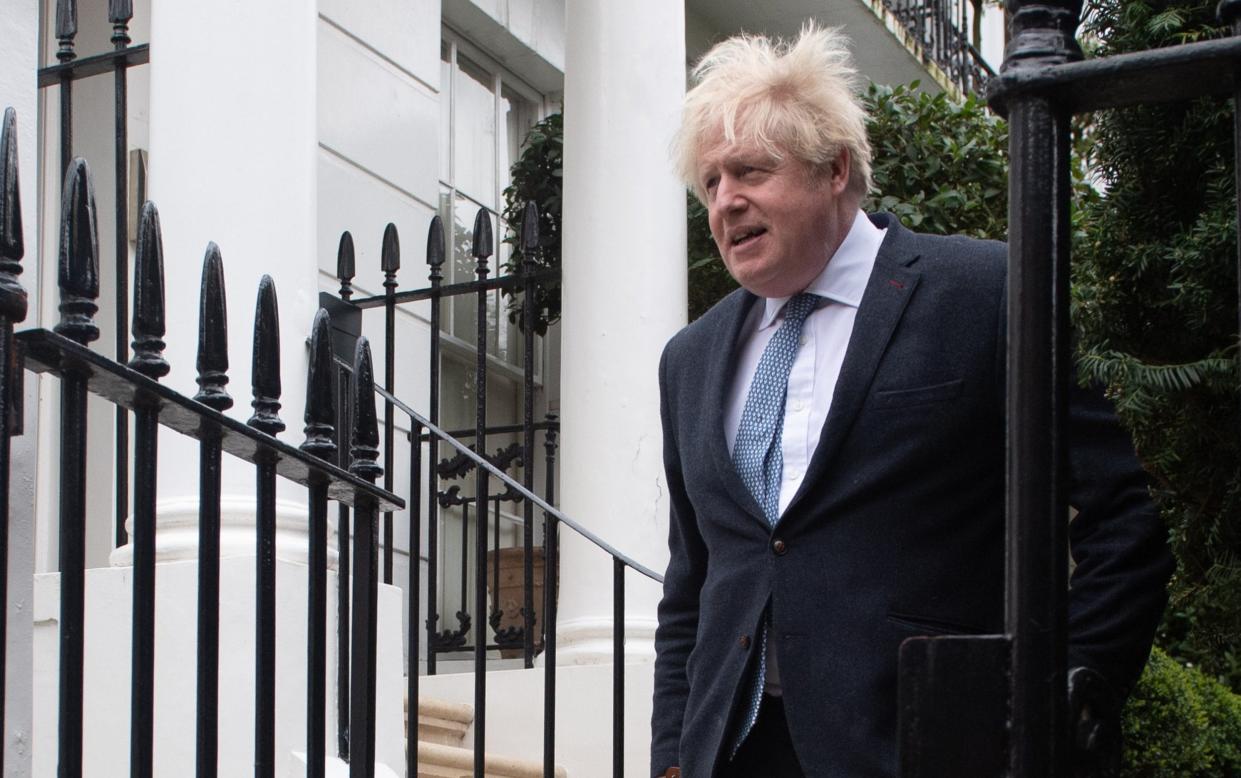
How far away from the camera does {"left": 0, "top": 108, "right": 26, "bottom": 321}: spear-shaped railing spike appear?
2.06 m

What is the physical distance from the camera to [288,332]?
443cm

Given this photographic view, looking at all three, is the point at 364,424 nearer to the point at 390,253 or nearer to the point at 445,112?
the point at 390,253

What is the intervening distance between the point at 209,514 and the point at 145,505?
93 mm

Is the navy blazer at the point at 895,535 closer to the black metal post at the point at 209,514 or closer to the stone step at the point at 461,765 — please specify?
the black metal post at the point at 209,514

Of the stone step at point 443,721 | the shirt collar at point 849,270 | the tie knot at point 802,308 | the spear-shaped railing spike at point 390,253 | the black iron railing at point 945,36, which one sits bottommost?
the stone step at point 443,721

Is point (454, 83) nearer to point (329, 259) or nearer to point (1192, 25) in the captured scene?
point (329, 259)

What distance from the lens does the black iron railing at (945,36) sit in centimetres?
1147

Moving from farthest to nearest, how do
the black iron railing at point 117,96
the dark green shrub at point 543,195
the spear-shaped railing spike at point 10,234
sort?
1. the dark green shrub at point 543,195
2. the black iron railing at point 117,96
3. the spear-shaped railing spike at point 10,234

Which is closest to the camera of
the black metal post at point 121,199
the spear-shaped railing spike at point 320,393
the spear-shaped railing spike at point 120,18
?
the spear-shaped railing spike at point 320,393

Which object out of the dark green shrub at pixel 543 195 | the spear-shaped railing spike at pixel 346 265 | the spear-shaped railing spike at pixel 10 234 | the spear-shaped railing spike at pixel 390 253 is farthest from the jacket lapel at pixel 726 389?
the dark green shrub at pixel 543 195

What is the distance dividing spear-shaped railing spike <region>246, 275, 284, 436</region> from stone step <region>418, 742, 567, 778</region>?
3295mm

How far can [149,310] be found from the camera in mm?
2293

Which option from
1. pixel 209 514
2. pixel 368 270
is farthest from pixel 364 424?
pixel 368 270

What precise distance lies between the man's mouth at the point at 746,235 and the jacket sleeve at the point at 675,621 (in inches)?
15.9
